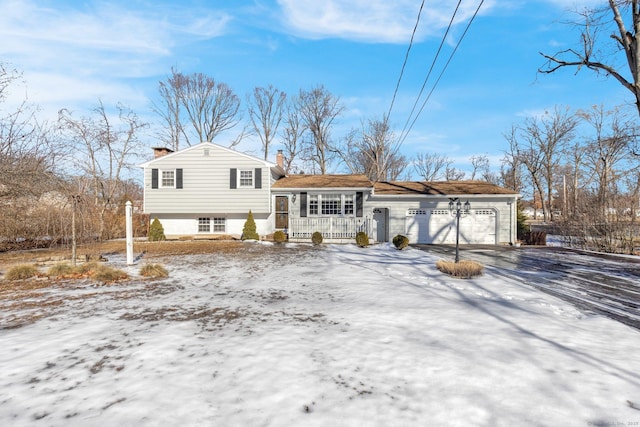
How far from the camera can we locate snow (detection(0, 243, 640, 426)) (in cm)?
272

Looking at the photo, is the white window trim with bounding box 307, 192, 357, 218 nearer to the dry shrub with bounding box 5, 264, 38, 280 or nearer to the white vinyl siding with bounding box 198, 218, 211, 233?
the white vinyl siding with bounding box 198, 218, 211, 233

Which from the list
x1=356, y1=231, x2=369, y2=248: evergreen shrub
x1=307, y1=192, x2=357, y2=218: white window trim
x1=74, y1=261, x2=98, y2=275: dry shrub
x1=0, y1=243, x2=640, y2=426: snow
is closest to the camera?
x1=0, y1=243, x2=640, y2=426: snow

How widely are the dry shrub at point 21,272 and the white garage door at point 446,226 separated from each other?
1600 cm

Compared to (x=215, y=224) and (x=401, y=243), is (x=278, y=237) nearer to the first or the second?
(x=215, y=224)

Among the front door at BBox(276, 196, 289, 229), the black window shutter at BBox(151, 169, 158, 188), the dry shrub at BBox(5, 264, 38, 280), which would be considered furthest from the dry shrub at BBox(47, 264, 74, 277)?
the front door at BBox(276, 196, 289, 229)

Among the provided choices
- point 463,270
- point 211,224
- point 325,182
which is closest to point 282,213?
point 325,182

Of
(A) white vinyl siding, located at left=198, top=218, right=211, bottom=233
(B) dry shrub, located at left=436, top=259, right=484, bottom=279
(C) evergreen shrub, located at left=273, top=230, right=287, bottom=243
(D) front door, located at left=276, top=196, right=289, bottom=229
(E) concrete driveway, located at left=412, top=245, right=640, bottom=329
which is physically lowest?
(E) concrete driveway, located at left=412, top=245, right=640, bottom=329

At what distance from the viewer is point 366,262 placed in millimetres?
11008

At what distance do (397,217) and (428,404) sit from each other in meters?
16.2

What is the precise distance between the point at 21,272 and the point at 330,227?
12961mm

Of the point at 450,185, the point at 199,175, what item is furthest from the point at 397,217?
the point at 199,175

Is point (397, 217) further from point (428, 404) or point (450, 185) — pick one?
point (428, 404)

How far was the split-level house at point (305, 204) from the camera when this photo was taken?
712 inches

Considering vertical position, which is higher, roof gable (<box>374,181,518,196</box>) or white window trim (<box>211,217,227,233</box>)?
roof gable (<box>374,181,518,196</box>)
